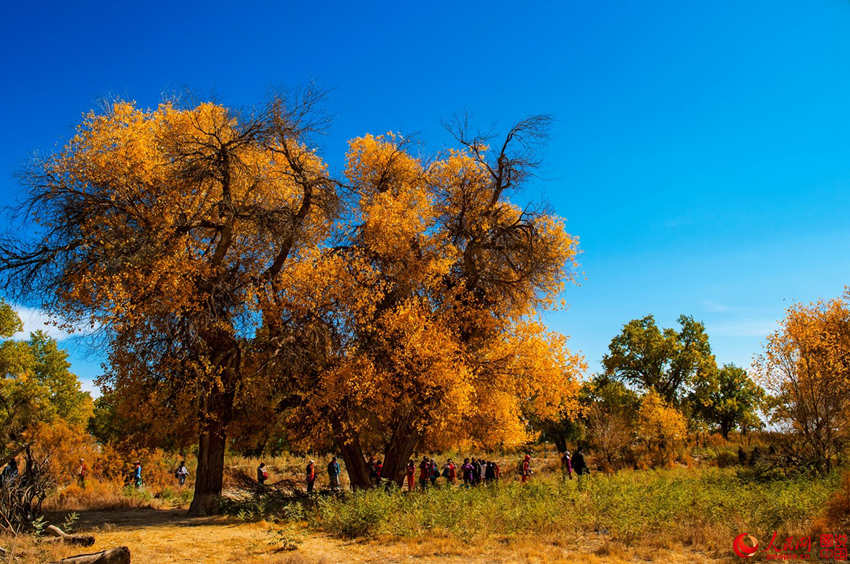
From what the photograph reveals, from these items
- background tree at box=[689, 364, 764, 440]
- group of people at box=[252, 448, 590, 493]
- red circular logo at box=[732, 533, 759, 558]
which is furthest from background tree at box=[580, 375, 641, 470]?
red circular logo at box=[732, 533, 759, 558]

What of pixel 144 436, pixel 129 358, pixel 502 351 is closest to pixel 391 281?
pixel 502 351

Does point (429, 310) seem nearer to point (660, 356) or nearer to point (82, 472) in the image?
point (82, 472)

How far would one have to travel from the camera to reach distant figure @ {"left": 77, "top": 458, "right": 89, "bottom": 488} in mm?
19583

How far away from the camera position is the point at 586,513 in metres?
11.6

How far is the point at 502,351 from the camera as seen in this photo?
53.3ft

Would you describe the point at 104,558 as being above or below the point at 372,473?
above

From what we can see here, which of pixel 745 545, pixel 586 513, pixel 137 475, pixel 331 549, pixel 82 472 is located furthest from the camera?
pixel 137 475

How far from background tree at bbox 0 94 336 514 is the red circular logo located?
11.5 metres

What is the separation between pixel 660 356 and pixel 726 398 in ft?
23.6

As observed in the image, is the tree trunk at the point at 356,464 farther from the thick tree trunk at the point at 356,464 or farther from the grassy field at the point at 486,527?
the grassy field at the point at 486,527

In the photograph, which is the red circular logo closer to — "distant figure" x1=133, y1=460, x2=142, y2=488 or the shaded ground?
the shaded ground

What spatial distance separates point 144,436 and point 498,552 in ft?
64.4

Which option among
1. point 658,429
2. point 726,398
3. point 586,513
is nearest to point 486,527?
point 586,513

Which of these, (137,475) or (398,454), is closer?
(398,454)
